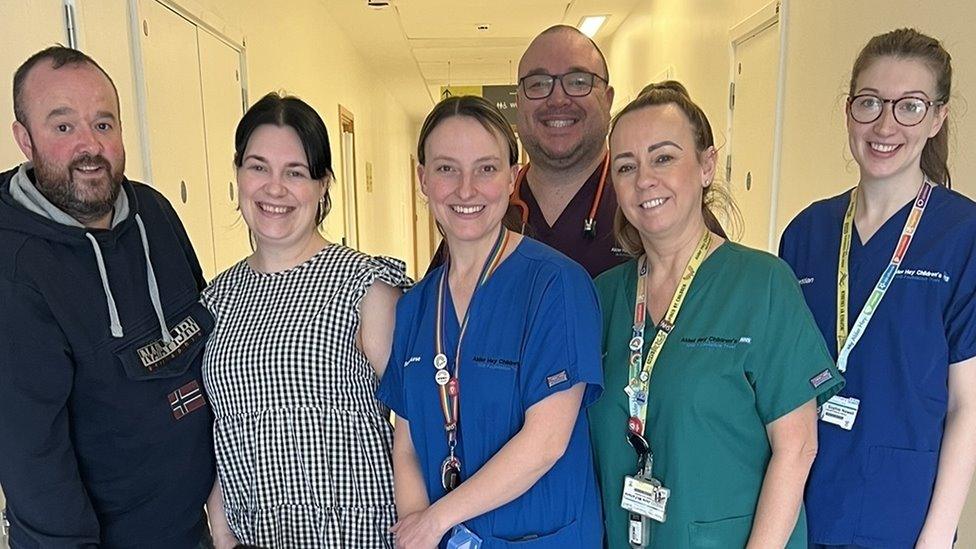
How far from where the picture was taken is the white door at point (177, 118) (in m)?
2.62

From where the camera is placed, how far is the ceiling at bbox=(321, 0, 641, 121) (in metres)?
5.47

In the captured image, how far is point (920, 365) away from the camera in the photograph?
129 cm

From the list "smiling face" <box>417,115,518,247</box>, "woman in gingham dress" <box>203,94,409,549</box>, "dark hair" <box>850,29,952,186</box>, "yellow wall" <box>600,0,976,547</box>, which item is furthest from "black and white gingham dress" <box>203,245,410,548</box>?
"yellow wall" <box>600,0,976,547</box>

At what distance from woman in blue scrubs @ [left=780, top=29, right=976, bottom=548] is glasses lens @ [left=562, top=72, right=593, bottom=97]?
2.54ft

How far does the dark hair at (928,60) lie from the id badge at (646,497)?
88cm

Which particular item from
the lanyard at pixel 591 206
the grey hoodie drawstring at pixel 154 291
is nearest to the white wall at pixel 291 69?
the grey hoodie drawstring at pixel 154 291

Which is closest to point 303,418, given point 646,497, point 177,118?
point 646,497

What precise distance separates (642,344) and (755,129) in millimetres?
2695

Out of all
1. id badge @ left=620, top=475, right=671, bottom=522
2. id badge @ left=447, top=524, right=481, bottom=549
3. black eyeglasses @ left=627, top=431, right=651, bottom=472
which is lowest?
id badge @ left=447, top=524, right=481, bottom=549

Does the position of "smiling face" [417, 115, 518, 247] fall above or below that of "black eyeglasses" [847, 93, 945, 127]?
below

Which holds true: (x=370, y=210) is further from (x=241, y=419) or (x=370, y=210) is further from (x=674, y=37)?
(x=241, y=419)

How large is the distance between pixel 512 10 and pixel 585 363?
504 cm

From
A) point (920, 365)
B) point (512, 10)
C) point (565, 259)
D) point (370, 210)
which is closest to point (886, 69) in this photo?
point (920, 365)

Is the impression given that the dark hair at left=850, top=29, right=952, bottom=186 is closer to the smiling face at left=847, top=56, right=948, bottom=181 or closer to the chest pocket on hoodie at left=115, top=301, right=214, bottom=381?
the smiling face at left=847, top=56, right=948, bottom=181
